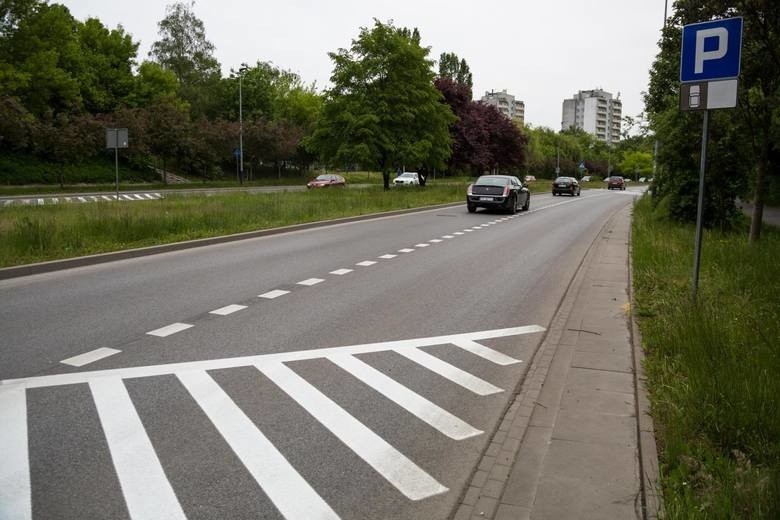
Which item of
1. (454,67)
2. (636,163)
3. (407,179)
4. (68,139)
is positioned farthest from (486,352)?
(636,163)

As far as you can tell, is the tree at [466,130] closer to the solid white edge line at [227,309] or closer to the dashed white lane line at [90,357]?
the solid white edge line at [227,309]

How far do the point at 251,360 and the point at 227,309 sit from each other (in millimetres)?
2276

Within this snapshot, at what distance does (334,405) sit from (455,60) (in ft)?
328

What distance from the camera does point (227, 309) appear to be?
26.4ft

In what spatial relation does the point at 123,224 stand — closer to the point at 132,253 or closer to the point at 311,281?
the point at 132,253

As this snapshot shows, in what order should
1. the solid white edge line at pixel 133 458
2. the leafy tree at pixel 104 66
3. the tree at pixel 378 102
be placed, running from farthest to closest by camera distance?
the leafy tree at pixel 104 66 → the tree at pixel 378 102 → the solid white edge line at pixel 133 458

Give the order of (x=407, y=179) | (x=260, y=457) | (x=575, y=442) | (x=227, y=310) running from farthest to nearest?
(x=407, y=179) → (x=227, y=310) → (x=575, y=442) → (x=260, y=457)

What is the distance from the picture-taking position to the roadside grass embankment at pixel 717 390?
3137mm

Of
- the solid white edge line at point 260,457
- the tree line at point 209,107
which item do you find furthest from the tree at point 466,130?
the solid white edge line at point 260,457

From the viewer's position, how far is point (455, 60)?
99250 mm

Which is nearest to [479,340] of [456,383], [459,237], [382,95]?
[456,383]

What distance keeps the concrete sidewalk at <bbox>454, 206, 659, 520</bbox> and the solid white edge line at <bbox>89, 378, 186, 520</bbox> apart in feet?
5.09

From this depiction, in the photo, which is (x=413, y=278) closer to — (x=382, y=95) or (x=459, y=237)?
(x=459, y=237)

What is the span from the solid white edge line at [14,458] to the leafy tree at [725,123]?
11.2m
